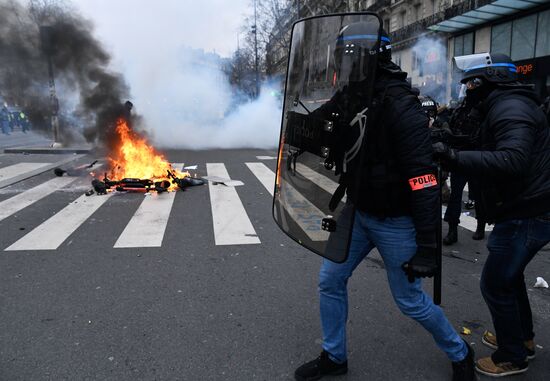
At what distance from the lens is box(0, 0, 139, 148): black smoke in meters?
13.0

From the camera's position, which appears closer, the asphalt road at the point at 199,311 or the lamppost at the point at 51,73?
the asphalt road at the point at 199,311

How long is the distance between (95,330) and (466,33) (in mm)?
23007

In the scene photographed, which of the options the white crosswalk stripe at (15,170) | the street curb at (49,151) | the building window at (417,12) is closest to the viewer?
the white crosswalk stripe at (15,170)

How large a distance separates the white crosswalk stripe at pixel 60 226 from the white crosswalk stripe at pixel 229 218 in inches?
73.3

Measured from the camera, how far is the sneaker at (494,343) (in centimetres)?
263

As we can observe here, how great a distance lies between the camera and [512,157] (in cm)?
198

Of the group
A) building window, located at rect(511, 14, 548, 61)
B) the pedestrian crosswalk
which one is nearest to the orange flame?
the pedestrian crosswalk

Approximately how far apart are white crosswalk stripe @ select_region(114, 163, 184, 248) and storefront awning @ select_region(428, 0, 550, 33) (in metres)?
15.8

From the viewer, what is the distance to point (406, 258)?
6.97 ft

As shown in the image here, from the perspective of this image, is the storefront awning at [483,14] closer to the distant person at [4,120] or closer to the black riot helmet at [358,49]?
the black riot helmet at [358,49]

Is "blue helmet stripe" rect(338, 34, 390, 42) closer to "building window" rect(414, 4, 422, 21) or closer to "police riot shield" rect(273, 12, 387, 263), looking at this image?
"police riot shield" rect(273, 12, 387, 263)

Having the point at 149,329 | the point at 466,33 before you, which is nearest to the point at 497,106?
the point at 149,329

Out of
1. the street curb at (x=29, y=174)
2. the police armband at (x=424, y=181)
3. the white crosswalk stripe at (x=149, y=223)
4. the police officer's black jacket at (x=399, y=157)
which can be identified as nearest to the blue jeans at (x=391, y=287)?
the police officer's black jacket at (x=399, y=157)

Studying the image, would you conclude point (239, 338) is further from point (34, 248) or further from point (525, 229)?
point (34, 248)
